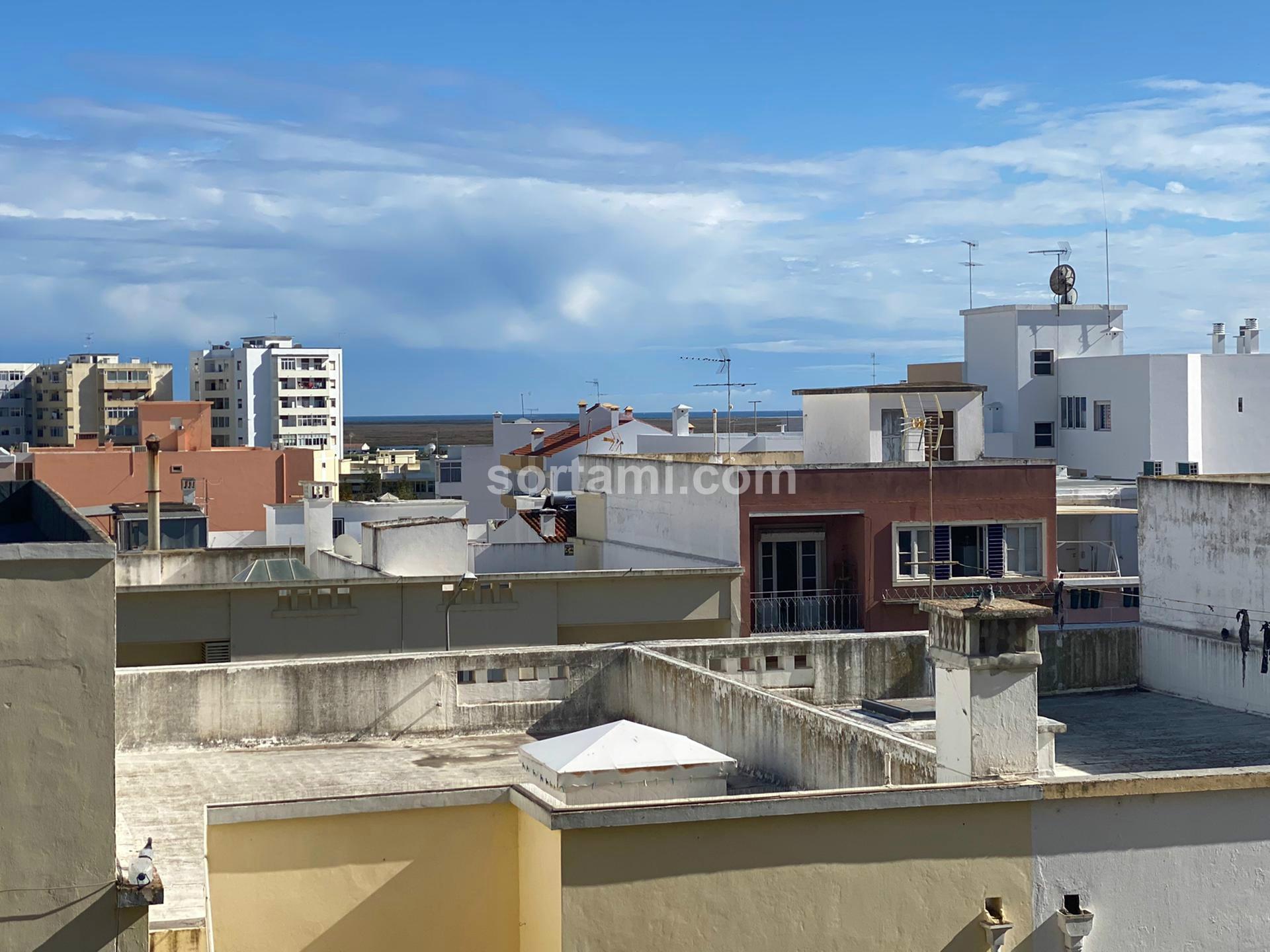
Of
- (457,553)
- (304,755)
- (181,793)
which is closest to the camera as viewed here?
(181,793)

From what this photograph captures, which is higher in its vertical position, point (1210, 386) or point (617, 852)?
point (1210, 386)

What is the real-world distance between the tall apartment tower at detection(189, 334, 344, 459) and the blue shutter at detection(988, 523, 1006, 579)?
504 ft

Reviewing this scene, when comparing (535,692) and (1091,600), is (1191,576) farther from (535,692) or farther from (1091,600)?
(1091,600)

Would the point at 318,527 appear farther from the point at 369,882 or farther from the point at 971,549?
the point at 369,882

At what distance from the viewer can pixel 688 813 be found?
13055mm

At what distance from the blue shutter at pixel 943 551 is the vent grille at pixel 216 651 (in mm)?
16359

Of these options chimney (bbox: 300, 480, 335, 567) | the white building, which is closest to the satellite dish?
the white building

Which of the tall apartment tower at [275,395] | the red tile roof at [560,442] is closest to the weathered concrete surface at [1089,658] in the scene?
the red tile roof at [560,442]

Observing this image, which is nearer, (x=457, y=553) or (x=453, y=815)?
(x=453, y=815)

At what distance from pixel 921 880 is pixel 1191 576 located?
12760 millimetres

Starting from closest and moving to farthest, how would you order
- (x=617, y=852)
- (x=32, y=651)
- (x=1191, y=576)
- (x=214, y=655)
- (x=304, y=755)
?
1. (x=32, y=651)
2. (x=617, y=852)
3. (x=304, y=755)
4. (x=1191, y=576)
5. (x=214, y=655)

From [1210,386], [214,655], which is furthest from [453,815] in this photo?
[1210,386]

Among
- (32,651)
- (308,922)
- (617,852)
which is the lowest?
(308,922)

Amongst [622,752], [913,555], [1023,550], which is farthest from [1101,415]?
[622,752]
